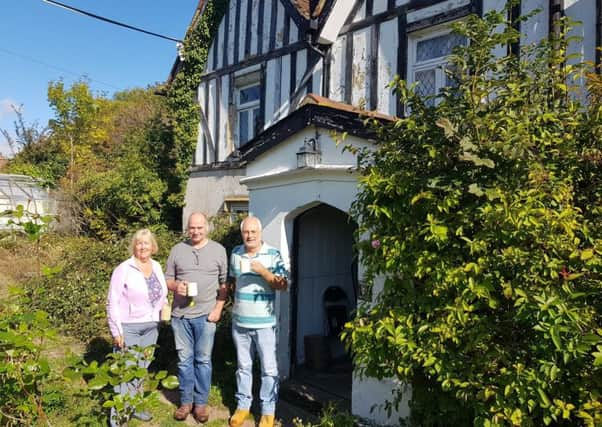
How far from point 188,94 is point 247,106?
1.78 m

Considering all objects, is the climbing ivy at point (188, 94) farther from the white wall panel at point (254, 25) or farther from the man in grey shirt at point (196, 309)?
the man in grey shirt at point (196, 309)

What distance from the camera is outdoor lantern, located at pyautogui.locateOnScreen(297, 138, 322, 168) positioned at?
4.46 meters

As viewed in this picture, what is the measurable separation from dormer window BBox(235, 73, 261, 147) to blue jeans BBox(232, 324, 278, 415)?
5.85 metres

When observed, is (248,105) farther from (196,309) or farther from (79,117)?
(79,117)

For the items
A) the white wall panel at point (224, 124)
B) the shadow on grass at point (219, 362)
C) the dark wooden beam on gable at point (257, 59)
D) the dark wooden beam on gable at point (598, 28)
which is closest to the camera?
the shadow on grass at point (219, 362)

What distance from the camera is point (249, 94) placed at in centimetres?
962

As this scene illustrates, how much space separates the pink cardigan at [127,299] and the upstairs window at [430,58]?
15.0 feet

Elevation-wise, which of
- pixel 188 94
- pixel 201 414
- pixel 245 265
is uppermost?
pixel 188 94

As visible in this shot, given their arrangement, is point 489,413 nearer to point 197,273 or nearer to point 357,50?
point 197,273

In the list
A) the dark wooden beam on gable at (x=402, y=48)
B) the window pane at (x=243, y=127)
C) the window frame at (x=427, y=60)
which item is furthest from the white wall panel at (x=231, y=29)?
the window frame at (x=427, y=60)

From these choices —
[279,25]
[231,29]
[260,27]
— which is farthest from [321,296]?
[231,29]

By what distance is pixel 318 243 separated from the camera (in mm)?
5672

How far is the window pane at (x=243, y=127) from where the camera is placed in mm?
9534

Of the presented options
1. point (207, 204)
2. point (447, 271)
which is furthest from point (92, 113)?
point (447, 271)
